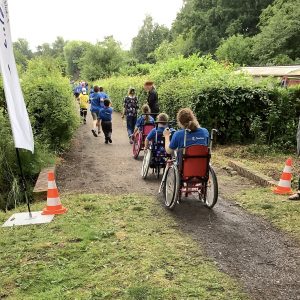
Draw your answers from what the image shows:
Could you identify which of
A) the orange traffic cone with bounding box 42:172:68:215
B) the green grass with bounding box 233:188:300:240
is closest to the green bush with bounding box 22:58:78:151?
the orange traffic cone with bounding box 42:172:68:215

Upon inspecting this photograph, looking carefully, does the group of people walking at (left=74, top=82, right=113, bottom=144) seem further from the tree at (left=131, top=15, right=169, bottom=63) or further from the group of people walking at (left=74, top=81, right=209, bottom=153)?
the tree at (left=131, top=15, right=169, bottom=63)

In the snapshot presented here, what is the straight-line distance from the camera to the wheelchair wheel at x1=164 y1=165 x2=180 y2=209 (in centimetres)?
567

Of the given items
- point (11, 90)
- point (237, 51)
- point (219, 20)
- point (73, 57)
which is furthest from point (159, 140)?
point (73, 57)

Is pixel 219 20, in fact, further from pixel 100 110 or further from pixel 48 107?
pixel 48 107

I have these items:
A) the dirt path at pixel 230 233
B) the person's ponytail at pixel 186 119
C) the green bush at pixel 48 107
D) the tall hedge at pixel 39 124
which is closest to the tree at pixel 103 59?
the tall hedge at pixel 39 124

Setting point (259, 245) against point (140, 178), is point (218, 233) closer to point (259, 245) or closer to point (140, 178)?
point (259, 245)

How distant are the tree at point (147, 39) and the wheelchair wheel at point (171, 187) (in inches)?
2528

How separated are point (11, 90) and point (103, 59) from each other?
39705 mm

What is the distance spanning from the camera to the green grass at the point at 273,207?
512cm

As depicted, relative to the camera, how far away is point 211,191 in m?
5.90

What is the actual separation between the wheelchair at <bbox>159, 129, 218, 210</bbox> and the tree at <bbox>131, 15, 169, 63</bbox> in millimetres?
64382

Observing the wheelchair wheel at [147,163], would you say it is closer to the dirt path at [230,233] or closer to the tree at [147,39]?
the dirt path at [230,233]

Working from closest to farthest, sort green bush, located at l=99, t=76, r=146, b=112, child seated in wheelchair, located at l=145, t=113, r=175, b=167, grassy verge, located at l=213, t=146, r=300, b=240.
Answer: grassy verge, located at l=213, t=146, r=300, b=240
child seated in wheelchair, located at l=145, t=113, r=175, b=167
green bush, located at l=99, t=76, r=146, b=112

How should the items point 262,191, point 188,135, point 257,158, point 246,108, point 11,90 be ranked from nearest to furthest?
point 11,90 < point 188,135 < point 262,191 < point 257,158 < point 246,108
